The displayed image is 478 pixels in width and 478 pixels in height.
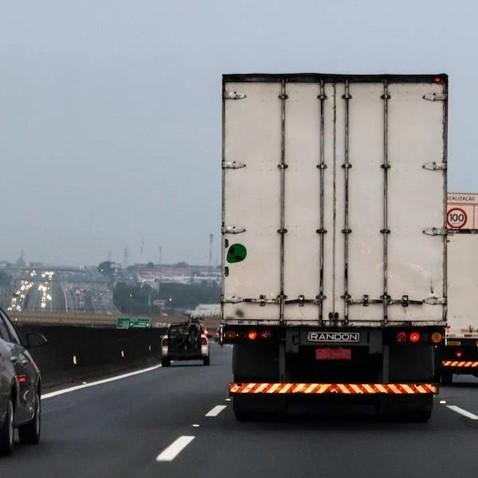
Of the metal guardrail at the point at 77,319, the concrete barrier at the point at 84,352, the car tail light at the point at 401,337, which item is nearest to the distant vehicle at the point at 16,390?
the car tail light at the point at 401,337

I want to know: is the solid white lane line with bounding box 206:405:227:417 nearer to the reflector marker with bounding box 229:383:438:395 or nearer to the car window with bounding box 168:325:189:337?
the reflector marker with bounding box 229:383:438:395

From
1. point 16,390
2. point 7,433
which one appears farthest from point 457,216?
point 7,433

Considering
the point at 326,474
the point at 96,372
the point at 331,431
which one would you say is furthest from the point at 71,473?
the point at 96,372

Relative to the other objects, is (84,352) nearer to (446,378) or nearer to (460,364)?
(446,378)

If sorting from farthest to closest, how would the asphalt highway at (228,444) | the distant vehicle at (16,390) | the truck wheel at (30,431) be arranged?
the truck wheel at (30,431)
the distant vehicle at (16,390)
the asphalt highway at (228,444)

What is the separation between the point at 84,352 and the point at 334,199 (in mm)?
19110

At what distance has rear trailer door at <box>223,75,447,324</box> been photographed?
18.4 m

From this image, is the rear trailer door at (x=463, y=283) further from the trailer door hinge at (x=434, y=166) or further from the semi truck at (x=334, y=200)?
the trailer door hinge at (x=434, y=166)

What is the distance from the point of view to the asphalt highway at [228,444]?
1352 cm

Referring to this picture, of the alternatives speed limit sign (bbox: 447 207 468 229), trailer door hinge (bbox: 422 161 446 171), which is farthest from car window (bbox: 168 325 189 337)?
trailer door hinge (bbox: 422 161 446 171)

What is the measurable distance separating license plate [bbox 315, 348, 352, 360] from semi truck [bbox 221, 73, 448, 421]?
0.43m

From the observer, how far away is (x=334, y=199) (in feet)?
60.9

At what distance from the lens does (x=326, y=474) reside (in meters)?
13.2

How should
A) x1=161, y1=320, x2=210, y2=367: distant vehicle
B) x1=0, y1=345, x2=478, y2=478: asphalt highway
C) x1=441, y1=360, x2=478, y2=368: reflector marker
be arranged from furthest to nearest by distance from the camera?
x1=161, y1=320, x2=210, y2=367: distant vehicle < x1=441, y1=360, x2=478, y2=368: reflector marker < x1=0, y1=345, x2=478, y2=478: asphalt highway
